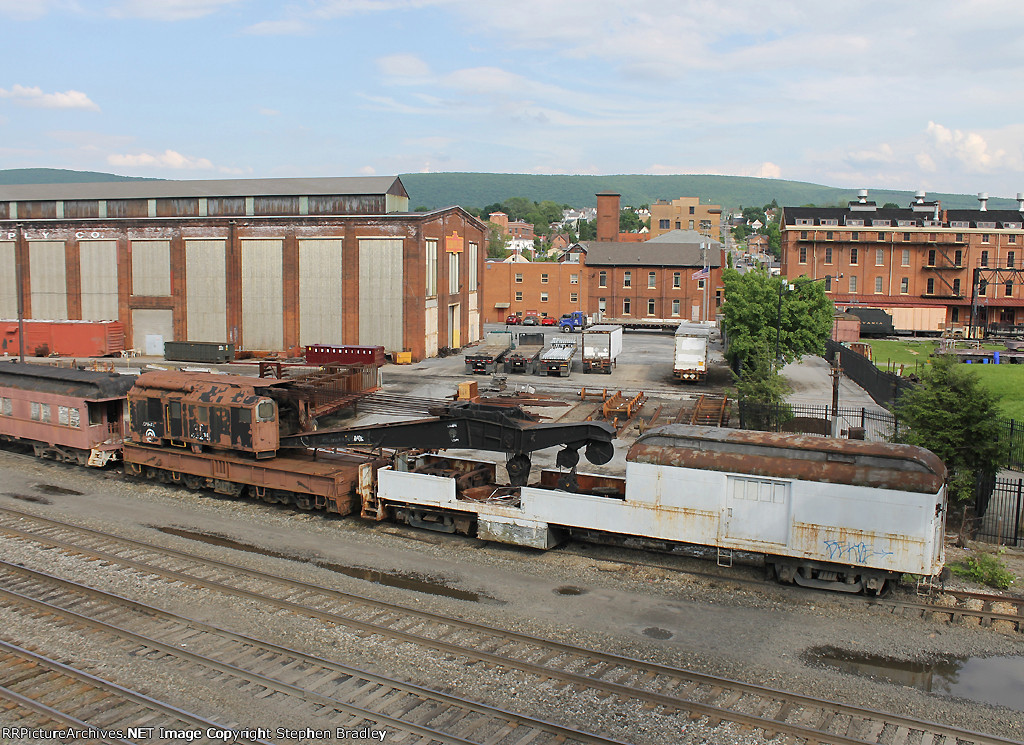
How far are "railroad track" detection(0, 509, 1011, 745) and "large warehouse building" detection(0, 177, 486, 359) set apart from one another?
37.0 metres

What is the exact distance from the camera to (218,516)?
2212cm

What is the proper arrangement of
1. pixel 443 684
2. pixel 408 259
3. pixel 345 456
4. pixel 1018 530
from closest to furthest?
pixel 443 684
pixel 1018 530
pixel 345 456
pixel 408 259

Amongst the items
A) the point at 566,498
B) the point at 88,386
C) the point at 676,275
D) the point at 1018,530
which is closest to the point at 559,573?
the point at 566,498

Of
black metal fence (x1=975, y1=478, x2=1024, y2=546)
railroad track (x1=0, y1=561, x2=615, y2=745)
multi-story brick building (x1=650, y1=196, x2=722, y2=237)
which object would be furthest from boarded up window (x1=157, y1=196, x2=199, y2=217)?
multi-story brick building (x1=650, y1=196, x2=722, y2=237)

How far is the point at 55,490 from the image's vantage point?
24875 mm

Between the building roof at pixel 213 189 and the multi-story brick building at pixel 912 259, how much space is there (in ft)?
167

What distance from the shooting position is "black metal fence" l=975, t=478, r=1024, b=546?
20.0 metres

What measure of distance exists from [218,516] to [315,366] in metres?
27.9

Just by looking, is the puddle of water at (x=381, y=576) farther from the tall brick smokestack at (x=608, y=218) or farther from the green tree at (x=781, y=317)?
the tall brick smokestack at (x=608, y=218)

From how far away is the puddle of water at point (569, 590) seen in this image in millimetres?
16531

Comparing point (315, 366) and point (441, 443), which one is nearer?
point (441, 443)

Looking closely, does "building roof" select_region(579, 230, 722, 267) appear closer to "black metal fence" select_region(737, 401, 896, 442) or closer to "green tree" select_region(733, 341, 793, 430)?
"green tree" select_region(733, 341, 793, 430)

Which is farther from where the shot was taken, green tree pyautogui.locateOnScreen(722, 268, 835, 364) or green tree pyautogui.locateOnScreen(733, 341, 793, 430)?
green tree pyautogui.locateOnScreen(722, 268, 835, 364)

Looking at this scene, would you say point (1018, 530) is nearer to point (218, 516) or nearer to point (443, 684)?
point (443, 684)
